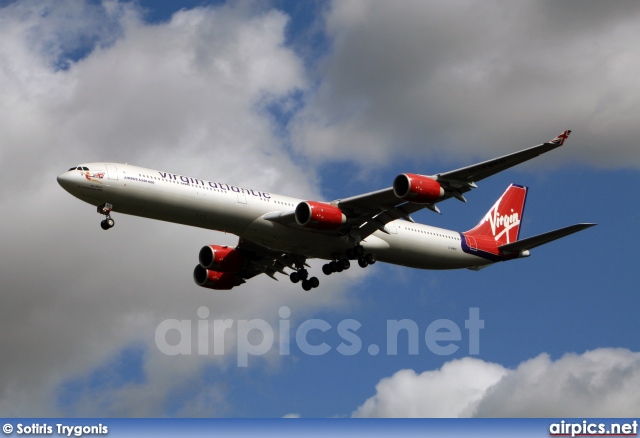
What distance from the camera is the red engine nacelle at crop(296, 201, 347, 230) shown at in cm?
5009

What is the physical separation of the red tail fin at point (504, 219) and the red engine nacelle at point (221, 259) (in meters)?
14.2

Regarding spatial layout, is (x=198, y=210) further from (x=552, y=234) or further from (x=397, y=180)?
(x=552, y=234)

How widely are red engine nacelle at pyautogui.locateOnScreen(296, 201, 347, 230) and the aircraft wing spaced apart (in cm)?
120

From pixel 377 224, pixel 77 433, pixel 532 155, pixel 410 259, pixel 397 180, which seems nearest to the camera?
pixel 77 433

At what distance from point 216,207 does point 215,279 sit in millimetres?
12956

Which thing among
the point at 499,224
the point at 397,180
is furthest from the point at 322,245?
the point at 499,224

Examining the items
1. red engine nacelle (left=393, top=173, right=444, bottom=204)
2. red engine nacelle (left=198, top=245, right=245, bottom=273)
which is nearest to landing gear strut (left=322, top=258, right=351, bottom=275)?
red engine nacelle (left=198, top=245, right=245, bottom=273)

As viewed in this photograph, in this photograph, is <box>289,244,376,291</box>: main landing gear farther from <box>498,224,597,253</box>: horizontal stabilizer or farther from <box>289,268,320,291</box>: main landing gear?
<box>498,224,597,253</box>: horizontal stabilizer

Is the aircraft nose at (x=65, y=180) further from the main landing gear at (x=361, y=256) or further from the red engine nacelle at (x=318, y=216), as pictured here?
the main landing gear at (x=361, y=256)

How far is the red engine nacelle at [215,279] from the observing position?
6100 cm

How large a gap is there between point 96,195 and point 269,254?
14246mm

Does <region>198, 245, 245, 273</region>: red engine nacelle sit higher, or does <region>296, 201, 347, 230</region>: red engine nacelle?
<region>198, 245, 245, 273</region>: red engine nacelle

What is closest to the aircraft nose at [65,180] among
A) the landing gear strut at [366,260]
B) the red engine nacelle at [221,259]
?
the red engine nacelle at [221,259]

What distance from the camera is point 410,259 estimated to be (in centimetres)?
5678
